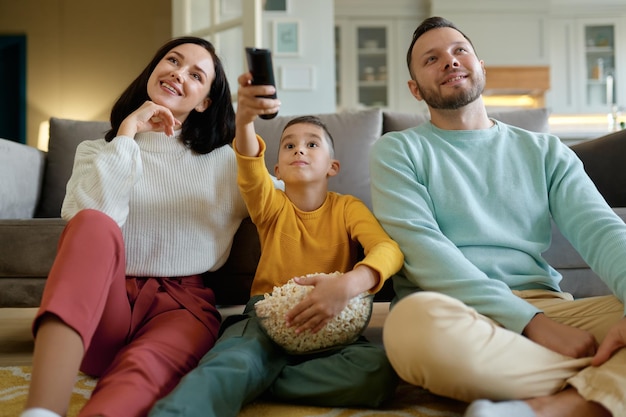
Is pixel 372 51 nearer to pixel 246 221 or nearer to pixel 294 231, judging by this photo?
pixel 246 221

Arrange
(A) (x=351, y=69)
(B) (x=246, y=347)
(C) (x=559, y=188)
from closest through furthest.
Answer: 1. (B) (x=246, y=347)
2. (C) (x=559, y=188)
3. (A) (x=351, y=69)

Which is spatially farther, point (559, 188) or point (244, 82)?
point (559, 188)

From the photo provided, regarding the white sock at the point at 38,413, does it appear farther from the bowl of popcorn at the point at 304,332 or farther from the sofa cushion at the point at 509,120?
the sofa cushion at the point at 509,120

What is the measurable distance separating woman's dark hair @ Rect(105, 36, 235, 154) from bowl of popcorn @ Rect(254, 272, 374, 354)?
19.1 inches

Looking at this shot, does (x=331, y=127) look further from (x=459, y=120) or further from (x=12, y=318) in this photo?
(x=12, y=318)

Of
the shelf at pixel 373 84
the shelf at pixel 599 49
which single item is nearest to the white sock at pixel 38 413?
the shelf at pixel 373 84

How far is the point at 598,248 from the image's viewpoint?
42.6 inches

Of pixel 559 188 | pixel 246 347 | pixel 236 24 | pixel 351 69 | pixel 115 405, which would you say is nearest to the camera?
pixel 115 405

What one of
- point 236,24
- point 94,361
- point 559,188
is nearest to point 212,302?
point 94,361

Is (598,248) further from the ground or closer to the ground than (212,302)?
further from the ground

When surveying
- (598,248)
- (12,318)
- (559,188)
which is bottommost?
(12,318)

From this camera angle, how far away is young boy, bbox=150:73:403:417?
96 cm

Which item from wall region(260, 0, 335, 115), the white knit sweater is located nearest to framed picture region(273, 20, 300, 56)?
wall region(260, 0, 335, 115)

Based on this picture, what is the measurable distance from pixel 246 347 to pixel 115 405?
27 centimetres
